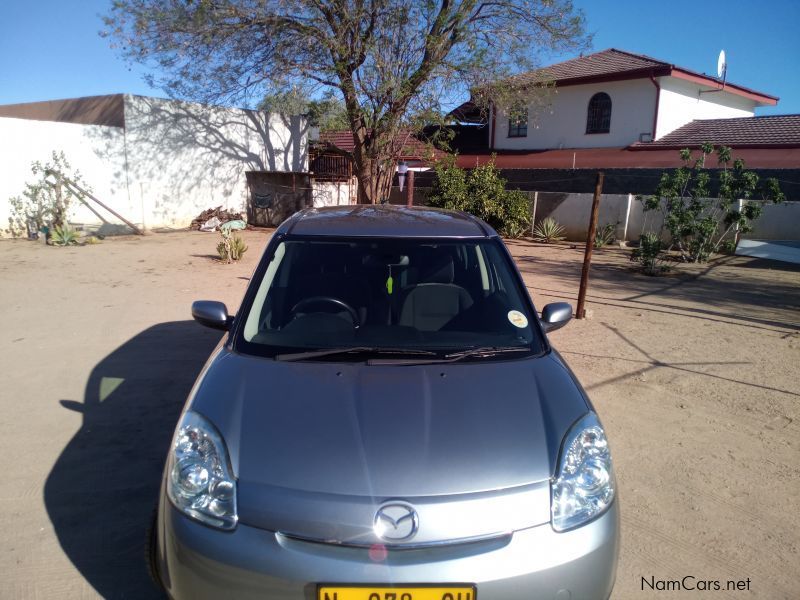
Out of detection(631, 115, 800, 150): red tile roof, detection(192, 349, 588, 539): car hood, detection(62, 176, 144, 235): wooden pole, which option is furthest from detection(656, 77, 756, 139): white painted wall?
detection(192, 349, 588, 539): car hood

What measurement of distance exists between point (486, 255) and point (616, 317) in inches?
187

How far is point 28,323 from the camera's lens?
7000 millimetres

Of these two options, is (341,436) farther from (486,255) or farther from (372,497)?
(486,255)

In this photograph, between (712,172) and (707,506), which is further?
(712,172)

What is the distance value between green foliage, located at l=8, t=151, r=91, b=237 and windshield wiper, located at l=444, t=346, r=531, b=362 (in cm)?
1537

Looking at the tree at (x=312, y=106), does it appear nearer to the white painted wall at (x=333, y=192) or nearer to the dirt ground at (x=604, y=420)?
the white painted wall at (x=333, y=192)

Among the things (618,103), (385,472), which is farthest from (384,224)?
(618,103)

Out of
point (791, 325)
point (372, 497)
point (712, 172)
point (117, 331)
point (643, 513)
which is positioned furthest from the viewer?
point (712, 172)

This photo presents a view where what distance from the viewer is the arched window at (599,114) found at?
23.3m

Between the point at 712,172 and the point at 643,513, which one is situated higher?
the point at 712,172

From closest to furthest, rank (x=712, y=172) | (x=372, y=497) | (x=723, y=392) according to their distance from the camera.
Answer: (x=372, y=497), (x=723, y=392), (x=712, y=172)

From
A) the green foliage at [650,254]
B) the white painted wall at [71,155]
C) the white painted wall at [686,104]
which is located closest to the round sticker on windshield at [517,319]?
the green foliage at [650,254]

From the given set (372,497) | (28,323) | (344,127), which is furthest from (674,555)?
(344,127)

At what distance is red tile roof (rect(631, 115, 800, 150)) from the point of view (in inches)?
777
